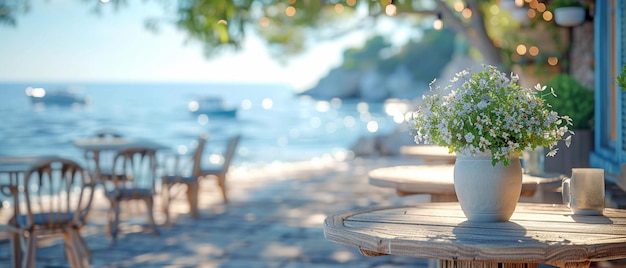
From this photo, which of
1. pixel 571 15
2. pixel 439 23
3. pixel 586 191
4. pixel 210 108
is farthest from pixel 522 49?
pixel 210 108

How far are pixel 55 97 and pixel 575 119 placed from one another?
4859cm

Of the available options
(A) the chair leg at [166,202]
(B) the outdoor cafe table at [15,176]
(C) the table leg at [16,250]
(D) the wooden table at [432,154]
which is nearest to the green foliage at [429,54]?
(A) the chair leg at [166,202]

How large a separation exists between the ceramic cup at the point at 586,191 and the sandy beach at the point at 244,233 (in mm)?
2683

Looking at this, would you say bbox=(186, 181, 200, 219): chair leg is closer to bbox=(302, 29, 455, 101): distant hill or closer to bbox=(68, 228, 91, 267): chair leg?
bbox=(68, 228, 91, 267): chair leg

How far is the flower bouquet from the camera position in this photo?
264 cm

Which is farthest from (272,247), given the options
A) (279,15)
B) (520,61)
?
(279,15)

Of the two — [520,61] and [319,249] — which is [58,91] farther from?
[319,249]

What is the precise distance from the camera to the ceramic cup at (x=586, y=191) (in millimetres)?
2881

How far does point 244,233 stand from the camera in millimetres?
6969

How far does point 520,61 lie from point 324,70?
76662 mm

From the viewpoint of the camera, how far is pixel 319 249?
6145mm

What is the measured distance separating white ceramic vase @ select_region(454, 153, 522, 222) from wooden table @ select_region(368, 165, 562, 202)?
4.25 ft

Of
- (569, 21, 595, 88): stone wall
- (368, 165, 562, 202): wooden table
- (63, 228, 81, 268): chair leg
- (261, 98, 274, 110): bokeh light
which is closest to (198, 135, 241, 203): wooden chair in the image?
(63, 228, 81, 268): chair leg

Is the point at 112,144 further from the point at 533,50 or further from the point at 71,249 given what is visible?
the point at 533,50
